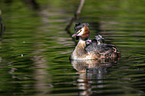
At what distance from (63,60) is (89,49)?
800 mm

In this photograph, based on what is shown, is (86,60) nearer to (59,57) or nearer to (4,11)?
(59,57)

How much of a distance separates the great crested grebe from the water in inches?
10.4

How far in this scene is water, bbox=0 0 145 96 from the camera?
8.34 m

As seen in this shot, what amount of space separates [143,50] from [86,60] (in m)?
2.03

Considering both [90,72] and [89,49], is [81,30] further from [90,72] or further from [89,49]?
[90,72]

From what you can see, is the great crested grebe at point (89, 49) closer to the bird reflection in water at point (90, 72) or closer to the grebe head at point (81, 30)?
the grebe head at point (81, 30)

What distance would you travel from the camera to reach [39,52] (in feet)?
39.9

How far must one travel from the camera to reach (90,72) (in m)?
9.70

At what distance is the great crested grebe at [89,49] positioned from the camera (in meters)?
11.1

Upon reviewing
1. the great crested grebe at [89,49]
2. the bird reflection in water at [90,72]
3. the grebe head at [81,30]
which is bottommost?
the bird reflection in water at [90,72]

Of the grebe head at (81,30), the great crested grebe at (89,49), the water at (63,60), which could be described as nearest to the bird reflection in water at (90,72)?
the water at (63,60)

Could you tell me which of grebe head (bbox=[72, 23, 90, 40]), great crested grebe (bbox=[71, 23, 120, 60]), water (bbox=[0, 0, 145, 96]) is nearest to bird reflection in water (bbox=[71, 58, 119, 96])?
water (bbox=[0, 0, 145, 96])

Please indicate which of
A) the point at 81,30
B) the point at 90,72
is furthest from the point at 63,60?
the point at 90,72

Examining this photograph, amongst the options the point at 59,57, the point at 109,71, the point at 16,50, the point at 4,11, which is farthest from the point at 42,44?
the point at 4,11
